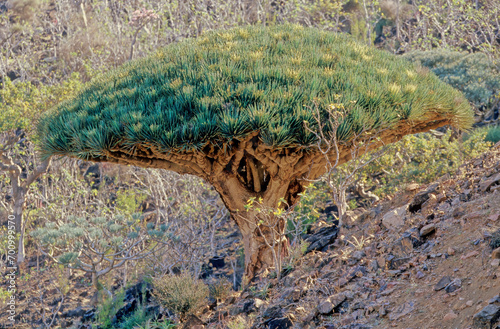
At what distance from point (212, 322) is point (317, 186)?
516 centimetres

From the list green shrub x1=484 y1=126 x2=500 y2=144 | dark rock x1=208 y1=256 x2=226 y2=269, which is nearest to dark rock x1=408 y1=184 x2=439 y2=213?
green shrub x1=484 y1=126 x2=500 y2=144

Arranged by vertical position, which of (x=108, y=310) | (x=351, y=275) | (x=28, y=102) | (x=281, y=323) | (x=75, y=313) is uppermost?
(x=351, y=275)

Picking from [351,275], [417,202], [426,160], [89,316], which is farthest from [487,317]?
[89,316]

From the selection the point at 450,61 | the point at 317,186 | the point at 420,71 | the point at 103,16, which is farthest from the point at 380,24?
the point at 420,71

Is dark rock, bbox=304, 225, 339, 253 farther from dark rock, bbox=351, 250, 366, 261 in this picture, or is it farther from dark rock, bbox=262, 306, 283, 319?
dark rock, bbox=262, 306, 283, 319

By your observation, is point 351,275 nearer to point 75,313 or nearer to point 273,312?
point 273,312

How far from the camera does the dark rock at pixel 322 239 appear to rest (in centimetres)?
825

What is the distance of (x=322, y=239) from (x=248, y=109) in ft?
11.2

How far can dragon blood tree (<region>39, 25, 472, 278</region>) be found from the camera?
6.14m

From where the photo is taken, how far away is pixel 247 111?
19.8 ft

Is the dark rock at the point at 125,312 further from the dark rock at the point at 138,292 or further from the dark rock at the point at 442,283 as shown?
the dark rock at the point at 442,283

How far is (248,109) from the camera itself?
19.9ft

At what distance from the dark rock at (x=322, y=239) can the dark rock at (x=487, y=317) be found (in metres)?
4.44

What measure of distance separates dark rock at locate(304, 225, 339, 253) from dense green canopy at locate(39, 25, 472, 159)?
2.47 meters
